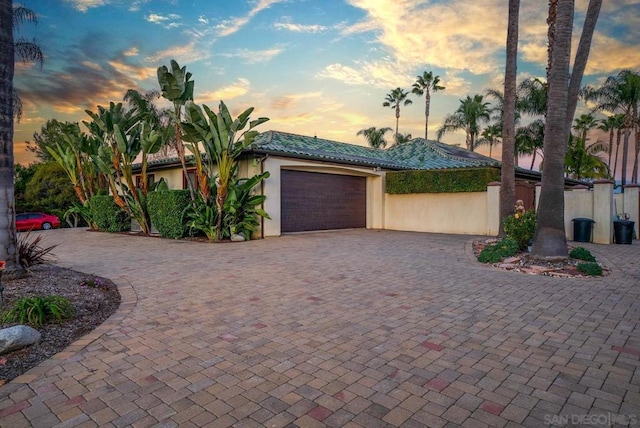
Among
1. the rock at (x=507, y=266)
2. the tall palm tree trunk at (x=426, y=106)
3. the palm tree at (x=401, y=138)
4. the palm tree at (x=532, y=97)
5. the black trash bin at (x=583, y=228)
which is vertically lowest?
the rock at (x=507, y=266)

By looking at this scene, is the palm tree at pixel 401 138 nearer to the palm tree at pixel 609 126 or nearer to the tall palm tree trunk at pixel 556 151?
the palm tree at pixel 609 126

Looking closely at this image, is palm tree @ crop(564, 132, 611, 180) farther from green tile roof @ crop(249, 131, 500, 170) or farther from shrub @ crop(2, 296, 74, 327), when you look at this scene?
shrub @ crop(2, 296, 74, 327)

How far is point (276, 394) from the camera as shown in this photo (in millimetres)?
2682

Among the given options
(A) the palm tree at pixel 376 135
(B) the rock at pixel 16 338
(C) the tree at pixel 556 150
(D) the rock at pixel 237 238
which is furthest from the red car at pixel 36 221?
(A) the palm tree at pixel 376 135

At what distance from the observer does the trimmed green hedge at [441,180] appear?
50.2 feet

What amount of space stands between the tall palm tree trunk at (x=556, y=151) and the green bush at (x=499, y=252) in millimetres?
685

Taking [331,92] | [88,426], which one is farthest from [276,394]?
[331,92]

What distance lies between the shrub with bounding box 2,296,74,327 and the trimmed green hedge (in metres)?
15.1

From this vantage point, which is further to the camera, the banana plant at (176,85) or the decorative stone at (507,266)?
the banana plant at (176,85)

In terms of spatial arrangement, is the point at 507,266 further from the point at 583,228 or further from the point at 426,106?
the point at 426,106

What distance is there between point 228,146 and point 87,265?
543 centimetres

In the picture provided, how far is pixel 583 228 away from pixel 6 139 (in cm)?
1572

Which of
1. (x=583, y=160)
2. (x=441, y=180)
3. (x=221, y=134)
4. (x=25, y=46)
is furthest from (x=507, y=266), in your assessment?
(x=583, y=160)

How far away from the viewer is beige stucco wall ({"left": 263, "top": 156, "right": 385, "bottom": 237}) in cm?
1380
